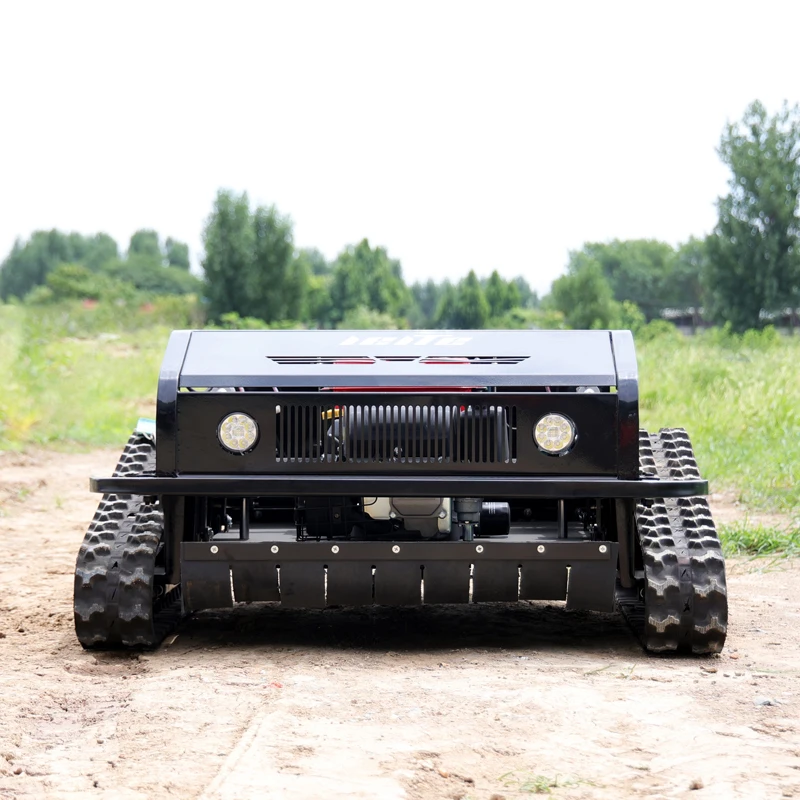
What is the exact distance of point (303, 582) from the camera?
183 inches

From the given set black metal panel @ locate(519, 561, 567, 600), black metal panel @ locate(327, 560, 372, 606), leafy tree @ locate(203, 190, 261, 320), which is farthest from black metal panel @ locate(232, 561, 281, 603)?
leafy tree @ locate(203, 190, 261, 320)

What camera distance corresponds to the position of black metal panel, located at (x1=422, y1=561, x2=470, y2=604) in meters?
4.61

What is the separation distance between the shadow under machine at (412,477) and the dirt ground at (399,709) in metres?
0.25

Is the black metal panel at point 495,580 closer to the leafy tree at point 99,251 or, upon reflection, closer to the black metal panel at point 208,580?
the black metal panel at point 208,580

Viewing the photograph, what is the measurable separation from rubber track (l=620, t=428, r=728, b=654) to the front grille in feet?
2.14

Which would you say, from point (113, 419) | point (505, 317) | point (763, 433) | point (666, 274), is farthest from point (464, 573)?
point (666, 274)

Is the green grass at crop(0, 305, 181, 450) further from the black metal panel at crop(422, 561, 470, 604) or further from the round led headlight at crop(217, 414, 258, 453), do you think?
the black metal panel at crop(422, 561, 470, 604)

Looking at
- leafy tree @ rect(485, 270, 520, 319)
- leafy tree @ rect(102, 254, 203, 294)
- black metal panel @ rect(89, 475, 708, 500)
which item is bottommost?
black metal panel @ rect(89, 475, 708, 500)

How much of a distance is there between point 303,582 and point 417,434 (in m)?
0.71

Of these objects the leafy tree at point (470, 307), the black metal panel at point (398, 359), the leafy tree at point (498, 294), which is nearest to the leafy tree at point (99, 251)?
the leafy tree at point (470, 307)

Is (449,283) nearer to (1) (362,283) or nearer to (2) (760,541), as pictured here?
(1) (362,283)

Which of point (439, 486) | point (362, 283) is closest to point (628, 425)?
point (439, 486)

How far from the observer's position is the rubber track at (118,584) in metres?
4.71

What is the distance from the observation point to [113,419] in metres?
17.9
